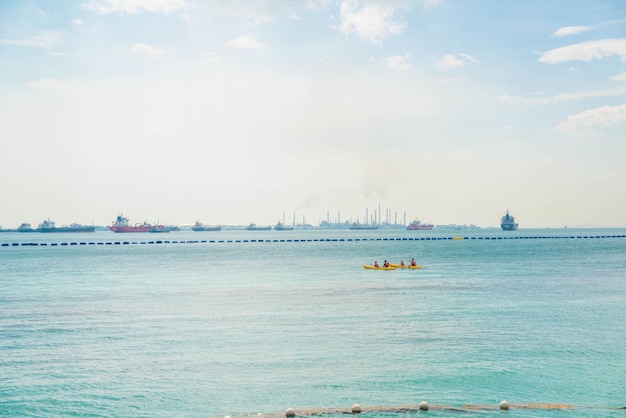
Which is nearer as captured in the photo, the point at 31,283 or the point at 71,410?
the point at 71,410

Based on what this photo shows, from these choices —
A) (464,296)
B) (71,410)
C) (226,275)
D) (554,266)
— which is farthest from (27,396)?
(554,266)

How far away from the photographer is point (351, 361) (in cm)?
3609

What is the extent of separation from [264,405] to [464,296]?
41.2 meters

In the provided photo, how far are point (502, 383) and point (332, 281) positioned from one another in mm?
56350

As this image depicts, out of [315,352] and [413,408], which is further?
[315,352]

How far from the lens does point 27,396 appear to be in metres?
30.4

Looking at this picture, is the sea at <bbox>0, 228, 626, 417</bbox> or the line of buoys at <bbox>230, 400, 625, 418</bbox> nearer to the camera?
the line of buoys at <bbox>230, 400, 625, 418</bbox>

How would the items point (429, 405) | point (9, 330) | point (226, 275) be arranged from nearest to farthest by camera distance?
1. point (429, 405)
2. point (9, 330)
3. point (226, 275)

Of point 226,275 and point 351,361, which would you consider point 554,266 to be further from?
point 351,361

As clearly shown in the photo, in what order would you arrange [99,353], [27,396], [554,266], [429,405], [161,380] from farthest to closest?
1. [554,266]
2. [99,353]
3. [161,380]
4. [27,396]
5. [429,405]

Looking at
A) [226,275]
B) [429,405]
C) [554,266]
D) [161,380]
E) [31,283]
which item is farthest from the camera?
[554,266]

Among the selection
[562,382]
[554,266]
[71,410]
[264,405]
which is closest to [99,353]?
[71,410]

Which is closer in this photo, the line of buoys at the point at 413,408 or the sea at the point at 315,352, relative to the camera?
the line of buoys at the point at 413,408

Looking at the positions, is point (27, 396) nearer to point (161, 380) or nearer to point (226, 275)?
point (161, 380)
